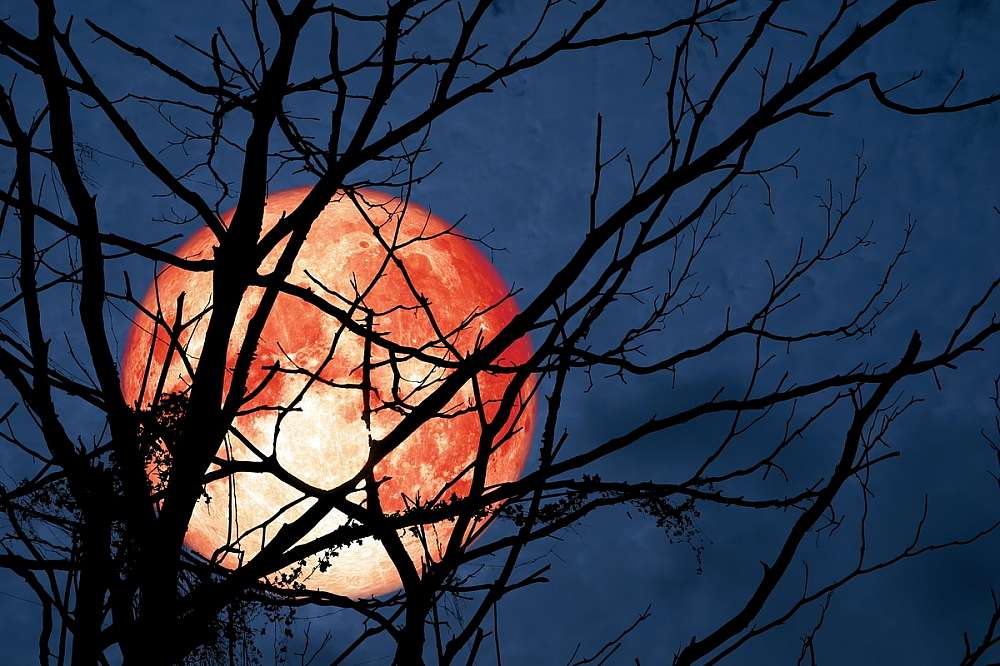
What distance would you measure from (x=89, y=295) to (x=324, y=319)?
262cm

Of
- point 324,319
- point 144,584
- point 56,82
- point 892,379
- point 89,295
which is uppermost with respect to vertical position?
point 324,319

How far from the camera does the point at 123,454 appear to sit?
204cm

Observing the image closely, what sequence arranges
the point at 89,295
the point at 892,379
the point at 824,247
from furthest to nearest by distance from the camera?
the point at 824,247 < the point at 89,295 < the point at 892,379

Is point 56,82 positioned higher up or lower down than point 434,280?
lower down

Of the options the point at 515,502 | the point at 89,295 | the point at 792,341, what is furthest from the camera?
the point at 792,341

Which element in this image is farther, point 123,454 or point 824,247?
point 824,247

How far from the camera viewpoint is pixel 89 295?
Result: 2004 mm

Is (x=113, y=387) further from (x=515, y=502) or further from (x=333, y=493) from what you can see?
(x=515, y=502)

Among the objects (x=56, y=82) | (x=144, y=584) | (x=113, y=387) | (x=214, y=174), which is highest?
(x=214, y=174)

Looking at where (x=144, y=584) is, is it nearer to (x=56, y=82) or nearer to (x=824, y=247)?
(x=56, y=82)

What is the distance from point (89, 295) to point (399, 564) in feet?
4.13

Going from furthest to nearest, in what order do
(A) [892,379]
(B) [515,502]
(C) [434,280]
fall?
(C) [434,280]
(B) [515,502]
(A) [892,379]

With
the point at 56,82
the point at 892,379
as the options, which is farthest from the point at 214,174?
the point at 892,379

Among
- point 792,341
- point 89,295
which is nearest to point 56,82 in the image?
point 89,295
